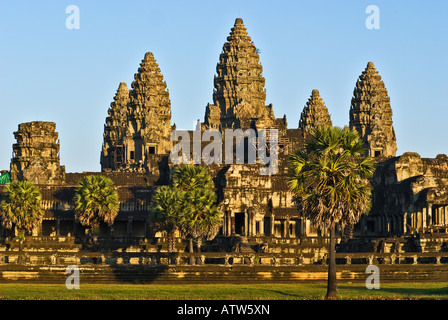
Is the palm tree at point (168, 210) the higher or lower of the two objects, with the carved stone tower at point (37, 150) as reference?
lower

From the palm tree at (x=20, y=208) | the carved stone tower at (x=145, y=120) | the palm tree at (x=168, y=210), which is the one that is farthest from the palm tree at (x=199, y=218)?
the carved stone tower at (x=145, y=120)

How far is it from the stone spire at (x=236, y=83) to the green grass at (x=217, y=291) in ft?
334

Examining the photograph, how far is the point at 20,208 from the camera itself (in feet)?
342

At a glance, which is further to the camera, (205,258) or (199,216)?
(199,216)

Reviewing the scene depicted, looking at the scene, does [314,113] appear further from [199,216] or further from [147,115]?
[199,216]

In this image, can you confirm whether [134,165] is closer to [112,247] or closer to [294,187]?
[112,247]

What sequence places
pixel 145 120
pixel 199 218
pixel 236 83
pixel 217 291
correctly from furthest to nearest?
pixel 236 83 < pixel 145 120 < pixel 199 218 < pixel 217 291

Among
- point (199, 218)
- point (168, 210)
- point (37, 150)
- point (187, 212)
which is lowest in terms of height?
point (199, 218)

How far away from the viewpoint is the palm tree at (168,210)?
99.8 metres

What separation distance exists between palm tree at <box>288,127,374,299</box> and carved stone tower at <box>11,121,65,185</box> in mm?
77156

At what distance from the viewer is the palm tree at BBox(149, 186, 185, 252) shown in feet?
327

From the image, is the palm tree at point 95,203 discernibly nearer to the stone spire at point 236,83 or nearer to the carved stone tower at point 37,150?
the carved stone tower at point 37,150

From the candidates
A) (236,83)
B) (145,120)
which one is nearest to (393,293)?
(145,120)

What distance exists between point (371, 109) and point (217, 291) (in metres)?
113
